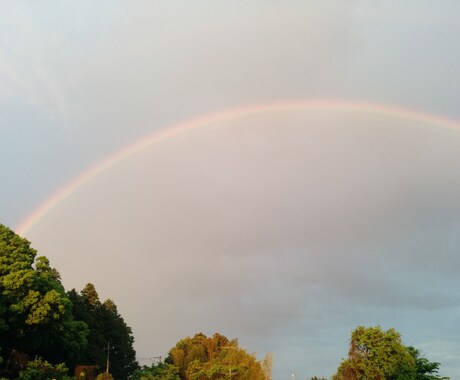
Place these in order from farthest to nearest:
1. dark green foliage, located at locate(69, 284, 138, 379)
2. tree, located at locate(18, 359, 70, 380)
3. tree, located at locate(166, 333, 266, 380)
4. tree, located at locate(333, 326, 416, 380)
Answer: dark green foliage, located at locate(69, 284, 138, 379) < tree, located at locate(166, 333, 266, 380) < tree, located at locate(333, 326, 416, 380) < tree, located at locate(18, 359, 70, 380)

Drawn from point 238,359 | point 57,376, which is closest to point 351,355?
point 238,359

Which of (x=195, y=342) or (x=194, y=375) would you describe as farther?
(x=195, y=342)

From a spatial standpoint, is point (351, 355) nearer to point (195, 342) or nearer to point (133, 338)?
point (195, 342)

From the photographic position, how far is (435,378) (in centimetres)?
5703

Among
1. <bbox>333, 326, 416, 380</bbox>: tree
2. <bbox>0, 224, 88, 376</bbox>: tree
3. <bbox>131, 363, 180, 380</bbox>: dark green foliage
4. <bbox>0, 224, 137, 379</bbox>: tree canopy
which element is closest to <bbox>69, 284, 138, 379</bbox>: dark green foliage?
<bbox>131, 363, 180, 380</bbox>: dark green foliage

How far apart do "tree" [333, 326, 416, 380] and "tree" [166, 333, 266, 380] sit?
1313 cm

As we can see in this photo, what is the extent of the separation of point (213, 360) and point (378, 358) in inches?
897

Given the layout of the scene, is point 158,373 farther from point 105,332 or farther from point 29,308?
point 29,308

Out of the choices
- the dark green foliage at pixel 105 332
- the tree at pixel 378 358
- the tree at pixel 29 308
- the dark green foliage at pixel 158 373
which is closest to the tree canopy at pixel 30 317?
the tree at pixel 29 308

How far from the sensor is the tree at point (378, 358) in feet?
183

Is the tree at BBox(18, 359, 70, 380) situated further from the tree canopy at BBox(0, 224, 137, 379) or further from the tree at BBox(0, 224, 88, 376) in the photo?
the tree at BBox(0, 224, 88, 376)

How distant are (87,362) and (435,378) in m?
38.5

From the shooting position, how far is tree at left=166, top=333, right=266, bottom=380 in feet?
213

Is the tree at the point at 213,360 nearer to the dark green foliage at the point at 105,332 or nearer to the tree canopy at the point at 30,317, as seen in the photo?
the dark green foliage at the point at 105,332
